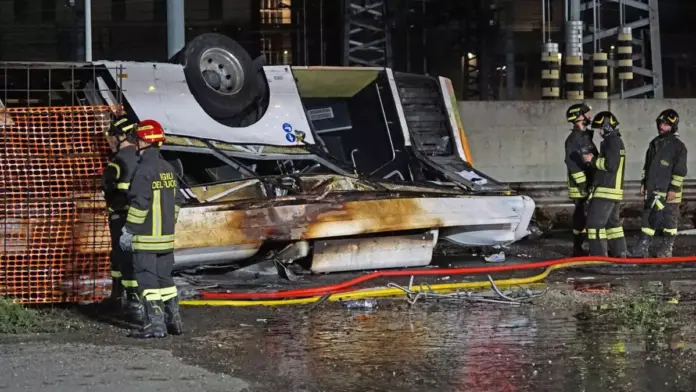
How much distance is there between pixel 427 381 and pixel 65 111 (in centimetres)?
375

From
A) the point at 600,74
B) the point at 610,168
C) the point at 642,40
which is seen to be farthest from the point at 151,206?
the point at 642,40

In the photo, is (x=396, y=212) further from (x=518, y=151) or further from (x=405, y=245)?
(x=518, y=151)

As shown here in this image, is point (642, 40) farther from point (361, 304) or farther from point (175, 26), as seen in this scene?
point (361, 304)

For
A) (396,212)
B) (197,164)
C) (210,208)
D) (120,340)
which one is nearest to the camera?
(120,340)

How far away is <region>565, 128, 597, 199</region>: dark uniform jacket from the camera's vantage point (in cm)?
1152

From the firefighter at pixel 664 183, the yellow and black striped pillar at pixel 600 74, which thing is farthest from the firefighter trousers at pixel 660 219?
the yellow and black striped pillar at pixel 600 74

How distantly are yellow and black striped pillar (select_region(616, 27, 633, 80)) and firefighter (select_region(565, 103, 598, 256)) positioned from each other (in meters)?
5.54

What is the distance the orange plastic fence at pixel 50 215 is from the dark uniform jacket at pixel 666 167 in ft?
18.0

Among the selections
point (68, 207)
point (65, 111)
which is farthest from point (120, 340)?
point (65, 111)

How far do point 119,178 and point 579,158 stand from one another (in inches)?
210

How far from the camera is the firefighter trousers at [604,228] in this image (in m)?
11.2

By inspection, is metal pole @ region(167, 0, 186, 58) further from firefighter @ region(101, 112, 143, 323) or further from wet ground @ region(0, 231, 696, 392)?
firefighter @ region(101, 112, 143, 323)

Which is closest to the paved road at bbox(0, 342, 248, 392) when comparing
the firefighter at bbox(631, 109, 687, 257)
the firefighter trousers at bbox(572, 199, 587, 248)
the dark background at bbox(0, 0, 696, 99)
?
the firefighter trousers at bbox(572, 199, 587, 248)

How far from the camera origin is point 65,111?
870 cm
